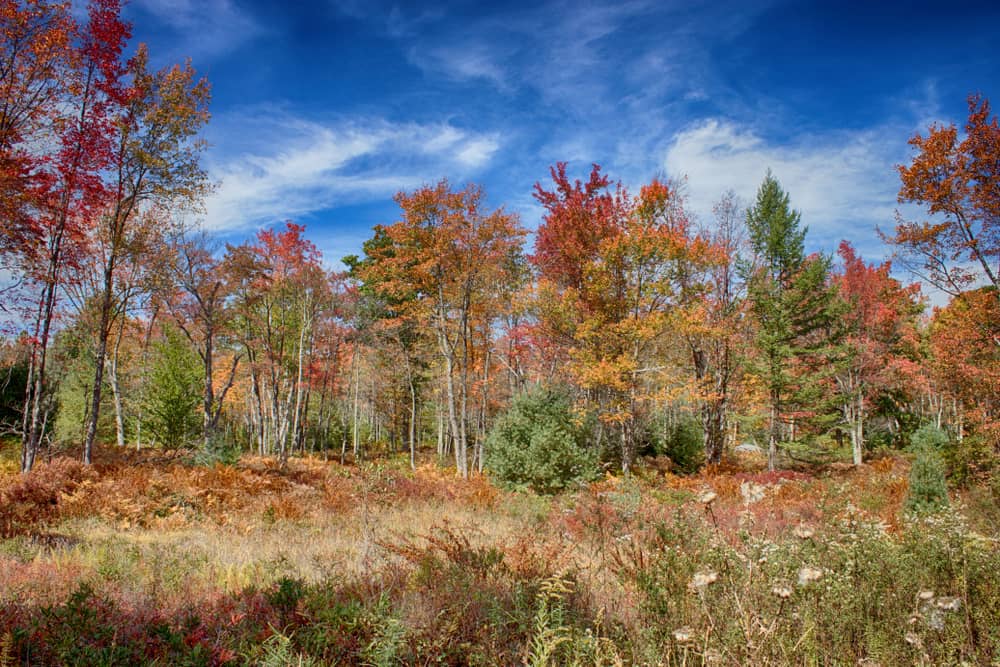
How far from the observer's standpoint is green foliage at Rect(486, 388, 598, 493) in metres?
11.9

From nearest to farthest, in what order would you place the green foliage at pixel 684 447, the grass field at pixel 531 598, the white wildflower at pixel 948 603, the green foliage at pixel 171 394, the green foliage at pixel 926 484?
the white wildflower at pixel 948 603, the grass field at pixel 531 598, the green foliage at pixel 926 484, the green foliage at pixel 684 447, the green foliage at pixel 171 394

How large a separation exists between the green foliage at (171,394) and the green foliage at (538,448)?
13776 mm

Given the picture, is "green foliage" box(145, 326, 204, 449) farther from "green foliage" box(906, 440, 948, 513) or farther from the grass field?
"green foliage" box(906, 440, 948, 513)

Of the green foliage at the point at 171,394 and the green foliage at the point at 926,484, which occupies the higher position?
the green foliage at the point at 171,394

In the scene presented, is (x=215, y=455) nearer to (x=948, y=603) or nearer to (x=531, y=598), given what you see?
(x=531, y=598)

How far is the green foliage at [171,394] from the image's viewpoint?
753 inches

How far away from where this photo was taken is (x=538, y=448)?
11875 millimetres

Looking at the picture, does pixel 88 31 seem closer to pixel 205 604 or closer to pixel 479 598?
pixel 205 604

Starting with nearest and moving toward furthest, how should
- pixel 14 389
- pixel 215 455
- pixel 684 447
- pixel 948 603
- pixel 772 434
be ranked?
pixel 948 603 → pixel 215 455 → pixel 772 434 → pixel 14 389 → pixel 684 447

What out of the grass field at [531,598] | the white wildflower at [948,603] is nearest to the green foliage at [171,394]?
the grass field at [531,598]

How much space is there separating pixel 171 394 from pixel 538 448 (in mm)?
15965

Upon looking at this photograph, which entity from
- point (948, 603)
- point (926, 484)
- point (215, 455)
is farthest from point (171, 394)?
point (926, 484)

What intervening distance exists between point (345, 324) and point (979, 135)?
23730mm

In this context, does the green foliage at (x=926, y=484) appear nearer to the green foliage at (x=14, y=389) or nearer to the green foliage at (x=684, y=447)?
the green foliage at (x=684, y=447)
